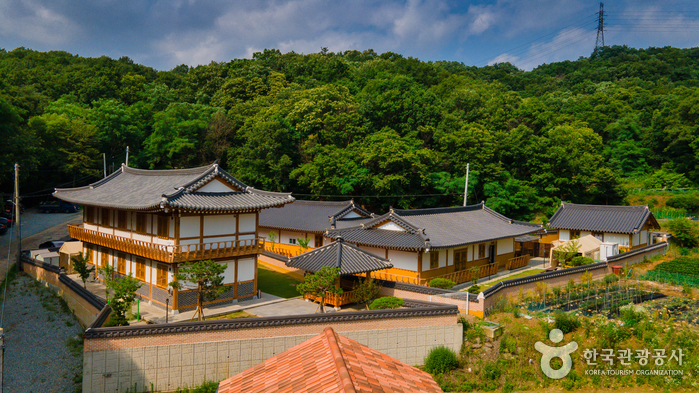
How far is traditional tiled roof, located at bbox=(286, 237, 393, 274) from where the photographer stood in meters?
21.1

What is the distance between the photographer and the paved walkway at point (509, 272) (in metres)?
26.9

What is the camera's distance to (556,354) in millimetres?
17172

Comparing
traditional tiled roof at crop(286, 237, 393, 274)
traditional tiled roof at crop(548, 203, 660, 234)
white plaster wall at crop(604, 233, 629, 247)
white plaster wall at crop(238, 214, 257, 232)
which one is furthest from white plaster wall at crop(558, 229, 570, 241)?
white plaster wall at crop(238, 214, 257, 232)

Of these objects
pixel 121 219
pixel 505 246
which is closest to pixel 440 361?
pixel 505 246

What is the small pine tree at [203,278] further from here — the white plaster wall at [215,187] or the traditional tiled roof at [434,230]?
the traditional tiled roof at [434,230]

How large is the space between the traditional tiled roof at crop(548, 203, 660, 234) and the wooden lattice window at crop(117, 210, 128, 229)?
31.6 metres

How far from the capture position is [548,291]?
78.5 ft

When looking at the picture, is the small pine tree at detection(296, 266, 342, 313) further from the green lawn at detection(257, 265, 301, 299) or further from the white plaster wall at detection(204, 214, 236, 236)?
the white plaster wall at detection(204, 214, 236, 236)

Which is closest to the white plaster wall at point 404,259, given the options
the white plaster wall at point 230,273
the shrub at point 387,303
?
the shrub at point 387,303

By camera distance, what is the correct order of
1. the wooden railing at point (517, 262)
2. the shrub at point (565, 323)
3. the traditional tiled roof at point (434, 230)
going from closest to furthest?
the shrub at point (565, 323), the traditional tiled roof at point (434, 230), the wooden railing at point (517, 262)

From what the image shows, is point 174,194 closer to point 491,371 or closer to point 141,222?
point 141,222

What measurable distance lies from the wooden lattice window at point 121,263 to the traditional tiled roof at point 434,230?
11.9 metres

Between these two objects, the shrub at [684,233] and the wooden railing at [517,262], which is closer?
the wooden railing at [517,262]

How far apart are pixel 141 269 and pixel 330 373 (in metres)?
19.0
